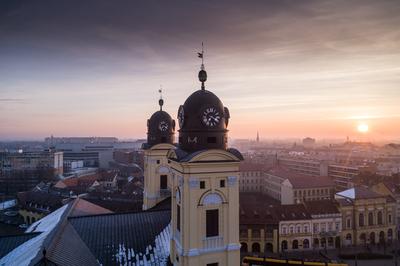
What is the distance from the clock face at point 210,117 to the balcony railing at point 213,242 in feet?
22.1

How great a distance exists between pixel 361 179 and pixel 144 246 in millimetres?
89009

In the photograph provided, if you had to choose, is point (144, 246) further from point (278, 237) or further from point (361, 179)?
point (361, 179)

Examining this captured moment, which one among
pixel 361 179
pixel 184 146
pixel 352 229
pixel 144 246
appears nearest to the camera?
pixel 184 146

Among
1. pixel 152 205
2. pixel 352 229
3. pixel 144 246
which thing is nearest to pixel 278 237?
pixel 352 229

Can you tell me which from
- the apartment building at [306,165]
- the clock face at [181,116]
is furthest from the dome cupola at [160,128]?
the apartment building at [306,165]

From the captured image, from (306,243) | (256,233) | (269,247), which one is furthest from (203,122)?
(306,243)

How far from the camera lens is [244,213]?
61156mm

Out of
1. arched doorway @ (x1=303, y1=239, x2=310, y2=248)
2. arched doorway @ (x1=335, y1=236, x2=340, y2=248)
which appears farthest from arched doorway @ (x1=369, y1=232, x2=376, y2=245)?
arched doorway @ (x1=303, y1=239, x2=310, y2=248)

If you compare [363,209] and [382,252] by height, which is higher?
[363,209]

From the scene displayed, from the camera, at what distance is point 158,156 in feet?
118

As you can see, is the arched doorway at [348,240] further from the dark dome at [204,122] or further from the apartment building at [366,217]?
the dark dome at [204,122]

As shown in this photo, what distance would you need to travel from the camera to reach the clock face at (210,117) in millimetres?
20094

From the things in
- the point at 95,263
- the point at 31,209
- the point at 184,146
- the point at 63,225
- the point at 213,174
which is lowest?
the point at 31,209

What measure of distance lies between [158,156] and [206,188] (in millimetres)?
16900
